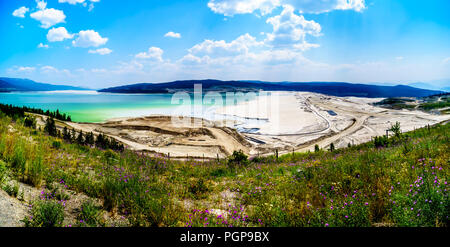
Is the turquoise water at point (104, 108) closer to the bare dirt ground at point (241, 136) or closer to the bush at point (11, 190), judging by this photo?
the bare dirt ground at point (241, 136)

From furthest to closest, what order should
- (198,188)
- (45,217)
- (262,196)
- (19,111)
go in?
(19,111) < (198,188) < (262,196) < (45,217)

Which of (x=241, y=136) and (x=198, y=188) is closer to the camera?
(x=198, y=188)

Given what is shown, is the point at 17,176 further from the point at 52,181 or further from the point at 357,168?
the point at 357,168

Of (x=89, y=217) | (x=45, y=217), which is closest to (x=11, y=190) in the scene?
(x=45, y=217)

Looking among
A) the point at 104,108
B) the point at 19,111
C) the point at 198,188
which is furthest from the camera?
the point at 104,108

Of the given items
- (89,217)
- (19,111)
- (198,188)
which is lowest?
(198,188)

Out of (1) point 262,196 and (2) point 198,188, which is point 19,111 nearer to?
(2) point 198,188

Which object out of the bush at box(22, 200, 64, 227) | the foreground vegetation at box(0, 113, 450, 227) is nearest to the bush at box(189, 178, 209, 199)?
the foreground vegetation at box(0, 113, 450, 227)

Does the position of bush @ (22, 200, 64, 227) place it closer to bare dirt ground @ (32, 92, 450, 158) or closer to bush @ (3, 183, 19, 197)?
bush @ (3, 183, 19, 197)

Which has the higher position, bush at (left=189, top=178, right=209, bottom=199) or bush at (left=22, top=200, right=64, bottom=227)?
bush at (left=22, top=200, right=64, bottom=227)

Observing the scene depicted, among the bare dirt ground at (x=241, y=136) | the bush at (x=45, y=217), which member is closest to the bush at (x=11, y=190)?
the bush at (x=45, y=217)

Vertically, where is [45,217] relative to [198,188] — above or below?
above
